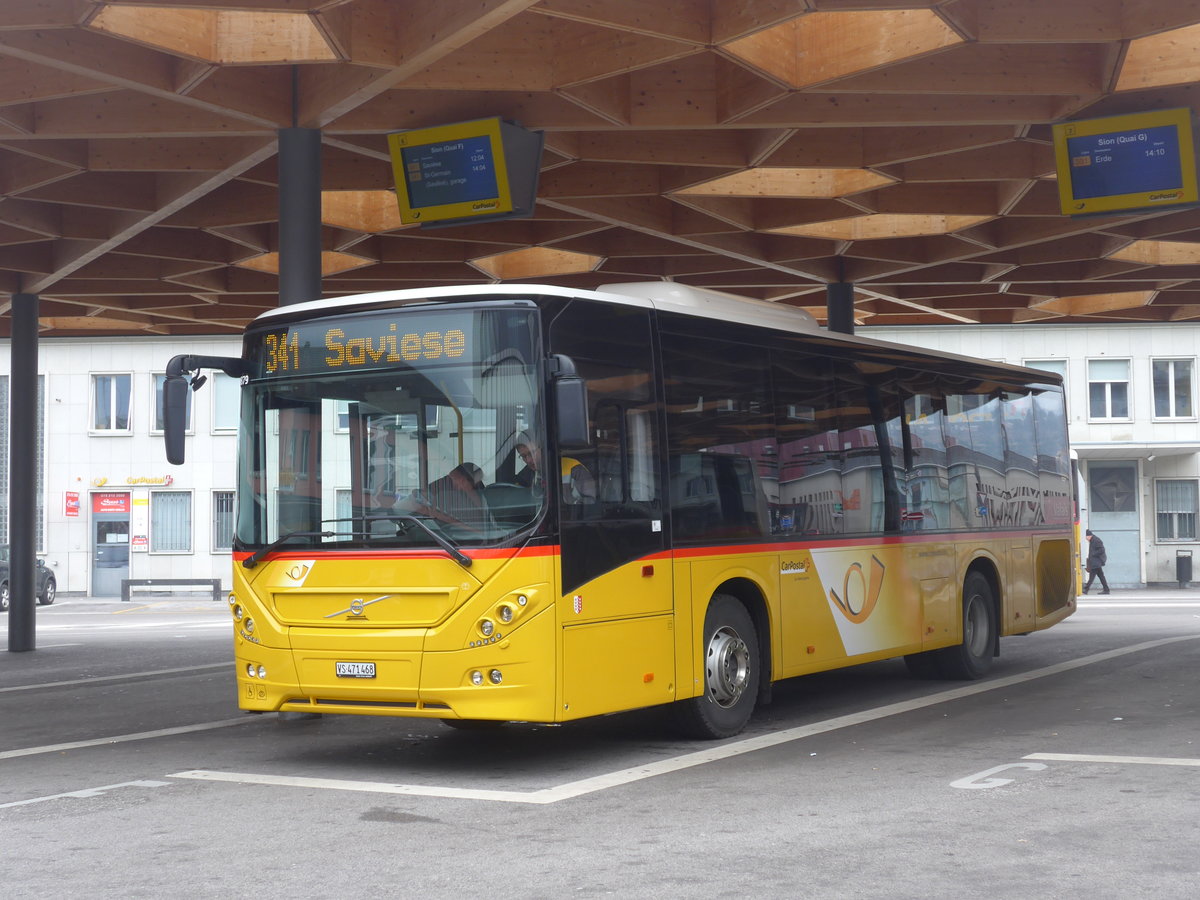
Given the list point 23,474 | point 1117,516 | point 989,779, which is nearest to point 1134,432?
point 1117,516

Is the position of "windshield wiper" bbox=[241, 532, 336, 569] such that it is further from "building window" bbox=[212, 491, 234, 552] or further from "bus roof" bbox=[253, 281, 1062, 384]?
"building window" bbox=[212, 491, 234, 552]

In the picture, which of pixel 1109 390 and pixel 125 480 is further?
pixel 125 480

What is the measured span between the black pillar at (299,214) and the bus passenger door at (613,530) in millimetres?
4400

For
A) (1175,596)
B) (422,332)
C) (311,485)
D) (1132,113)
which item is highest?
(1132,113)

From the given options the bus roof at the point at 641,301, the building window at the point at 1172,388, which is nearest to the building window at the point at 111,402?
the building window at the point at 1172,388

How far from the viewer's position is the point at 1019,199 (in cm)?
1817

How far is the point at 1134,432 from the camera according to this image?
45.0 meters

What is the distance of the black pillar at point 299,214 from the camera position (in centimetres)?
1347

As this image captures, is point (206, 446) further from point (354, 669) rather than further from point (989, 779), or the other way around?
point (989, 779)

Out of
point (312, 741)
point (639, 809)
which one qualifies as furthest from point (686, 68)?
point (639, 809)

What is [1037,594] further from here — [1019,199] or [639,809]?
[639,809]

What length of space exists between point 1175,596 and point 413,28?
30.2 m

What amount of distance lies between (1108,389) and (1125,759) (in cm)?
3795

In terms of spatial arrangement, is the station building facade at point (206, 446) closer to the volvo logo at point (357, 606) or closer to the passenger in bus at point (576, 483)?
the passenger in bus at point (576, 483)
